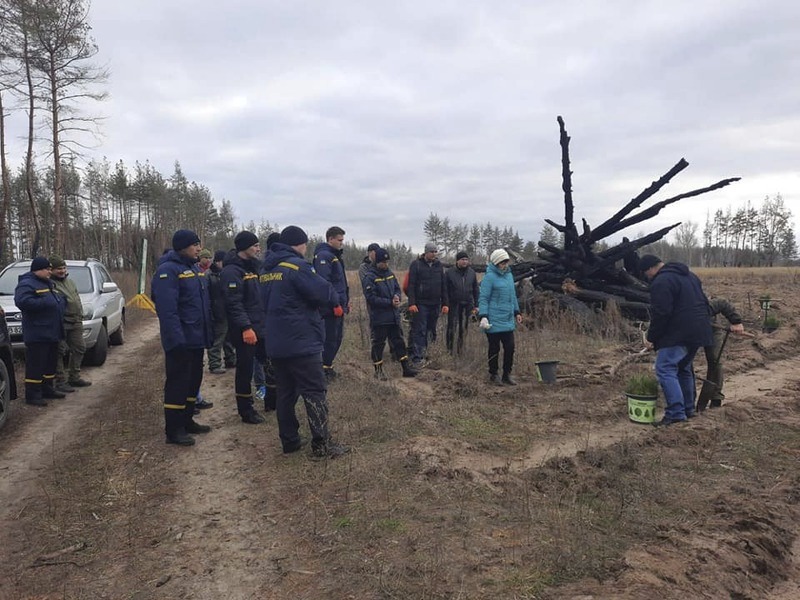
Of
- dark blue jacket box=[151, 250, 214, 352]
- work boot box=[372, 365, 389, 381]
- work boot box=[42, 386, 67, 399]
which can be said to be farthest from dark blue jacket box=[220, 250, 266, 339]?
work boot box=[42, 386, 67, 399]

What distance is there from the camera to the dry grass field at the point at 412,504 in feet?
9.39

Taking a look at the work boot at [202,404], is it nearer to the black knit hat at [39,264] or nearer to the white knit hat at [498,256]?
the black knit hat at [39,264]

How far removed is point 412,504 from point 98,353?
25.0 ft

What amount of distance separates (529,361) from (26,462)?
6.99 metres

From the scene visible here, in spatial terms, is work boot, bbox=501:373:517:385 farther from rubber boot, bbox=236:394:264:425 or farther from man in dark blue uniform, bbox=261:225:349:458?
man in dark blue uniform, bbox=261:225:349:458

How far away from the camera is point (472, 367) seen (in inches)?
343

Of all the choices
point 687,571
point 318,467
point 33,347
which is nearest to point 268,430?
point 318,467

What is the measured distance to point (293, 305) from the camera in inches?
179

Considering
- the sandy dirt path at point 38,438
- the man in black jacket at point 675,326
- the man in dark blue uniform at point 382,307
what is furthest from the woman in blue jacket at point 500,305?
the sandy dirt path at point 38,438

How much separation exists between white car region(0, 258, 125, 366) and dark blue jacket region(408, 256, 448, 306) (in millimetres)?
5115

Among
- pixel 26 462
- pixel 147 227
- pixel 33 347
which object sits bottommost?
pixel 26 462

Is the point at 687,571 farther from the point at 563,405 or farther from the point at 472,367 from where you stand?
the point at 472,367

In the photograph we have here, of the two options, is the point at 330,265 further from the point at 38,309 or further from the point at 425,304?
the point at 38,309

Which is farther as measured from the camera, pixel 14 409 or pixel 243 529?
pixel 14 409
